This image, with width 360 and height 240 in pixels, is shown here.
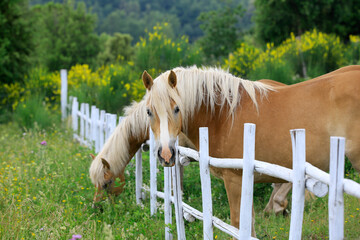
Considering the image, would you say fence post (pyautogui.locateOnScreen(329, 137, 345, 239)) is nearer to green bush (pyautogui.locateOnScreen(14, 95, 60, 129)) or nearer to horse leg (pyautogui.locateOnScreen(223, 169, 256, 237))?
horse leg (pyautogui.locateOnScreen(223, 169, 256, 237))

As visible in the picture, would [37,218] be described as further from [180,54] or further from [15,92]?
[15,92]

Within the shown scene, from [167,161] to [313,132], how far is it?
125 centimetres

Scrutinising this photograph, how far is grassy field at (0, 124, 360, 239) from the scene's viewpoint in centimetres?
363

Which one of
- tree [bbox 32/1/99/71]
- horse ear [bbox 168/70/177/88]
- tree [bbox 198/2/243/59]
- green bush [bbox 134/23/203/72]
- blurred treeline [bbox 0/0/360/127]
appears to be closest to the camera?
horse ear [bbox 168/70/177/88]

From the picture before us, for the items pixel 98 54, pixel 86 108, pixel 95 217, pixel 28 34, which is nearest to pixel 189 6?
pixel 98 54

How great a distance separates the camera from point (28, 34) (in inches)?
551

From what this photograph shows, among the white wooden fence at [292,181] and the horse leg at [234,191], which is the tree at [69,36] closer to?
the white wooden fence at [292,181]

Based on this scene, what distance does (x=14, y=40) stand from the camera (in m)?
13.7

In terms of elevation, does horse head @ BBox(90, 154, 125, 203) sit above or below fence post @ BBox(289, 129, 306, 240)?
below

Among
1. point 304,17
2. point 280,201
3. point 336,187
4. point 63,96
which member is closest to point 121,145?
point 280,201

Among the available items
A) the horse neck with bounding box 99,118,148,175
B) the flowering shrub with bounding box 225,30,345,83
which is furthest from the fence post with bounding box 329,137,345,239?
the flowering shrub with bounding box 225,30,345,83

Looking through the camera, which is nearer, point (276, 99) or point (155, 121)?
point (155, 121)

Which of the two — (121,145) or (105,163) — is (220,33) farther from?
(105,163)

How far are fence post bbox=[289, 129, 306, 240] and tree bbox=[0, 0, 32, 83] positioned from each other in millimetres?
12774
